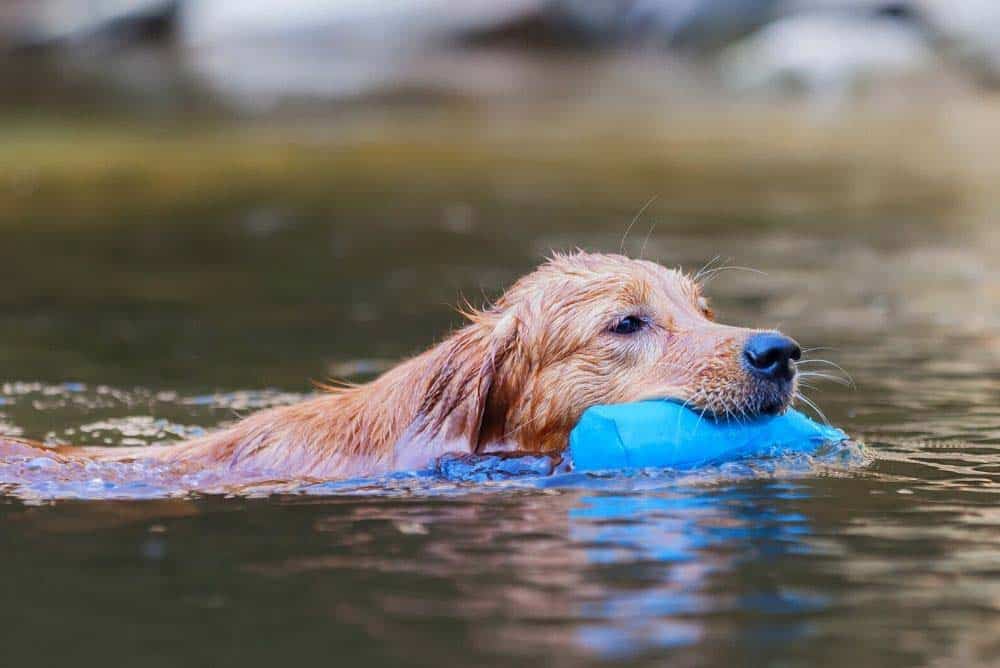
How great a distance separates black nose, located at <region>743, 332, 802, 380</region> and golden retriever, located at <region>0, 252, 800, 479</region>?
6 cm

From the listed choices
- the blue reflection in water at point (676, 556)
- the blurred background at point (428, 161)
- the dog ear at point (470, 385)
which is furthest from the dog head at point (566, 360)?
the blurred background at point (428, 161)

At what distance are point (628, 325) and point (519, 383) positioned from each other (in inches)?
21.5

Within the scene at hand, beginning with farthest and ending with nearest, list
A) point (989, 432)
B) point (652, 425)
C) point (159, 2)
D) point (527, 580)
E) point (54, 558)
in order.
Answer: point (159, 2) → point (989, 432) → point (652, 425) → point (54, 558) → point (527, 580)

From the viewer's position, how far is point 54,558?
663cm

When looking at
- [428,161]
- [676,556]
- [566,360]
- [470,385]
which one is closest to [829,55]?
[428,161]

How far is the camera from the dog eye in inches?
307

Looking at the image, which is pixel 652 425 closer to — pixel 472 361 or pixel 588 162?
pixel 472 361

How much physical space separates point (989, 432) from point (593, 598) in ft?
12.7

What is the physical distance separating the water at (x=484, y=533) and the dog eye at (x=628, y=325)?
69cm

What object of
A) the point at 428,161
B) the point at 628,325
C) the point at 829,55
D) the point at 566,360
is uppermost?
the point at 829,55

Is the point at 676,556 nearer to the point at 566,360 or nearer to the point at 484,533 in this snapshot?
the point at 484,533

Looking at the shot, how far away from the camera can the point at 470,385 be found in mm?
7703

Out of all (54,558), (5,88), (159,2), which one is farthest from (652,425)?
(159,2)

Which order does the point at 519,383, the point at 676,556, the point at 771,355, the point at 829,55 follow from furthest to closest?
the point at 829,55 < the point at 519,383 < the point at 771,355 < the point at 676,556
